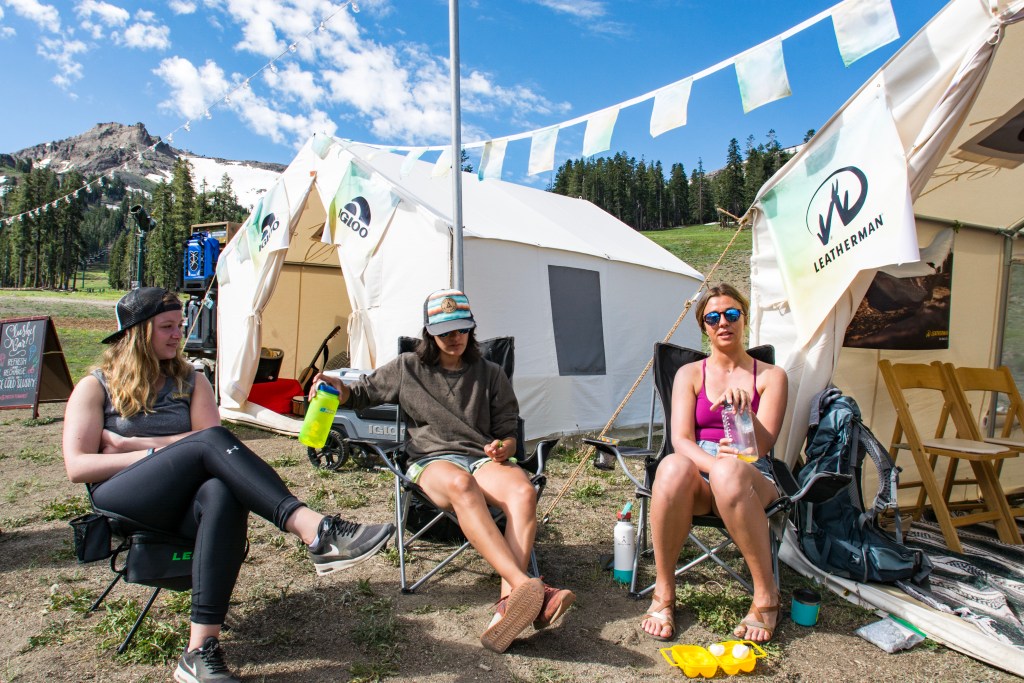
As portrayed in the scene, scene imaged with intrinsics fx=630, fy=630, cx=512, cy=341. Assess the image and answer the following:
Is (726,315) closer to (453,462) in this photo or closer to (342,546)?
(453,462)

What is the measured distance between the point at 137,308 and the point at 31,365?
17.4 ft

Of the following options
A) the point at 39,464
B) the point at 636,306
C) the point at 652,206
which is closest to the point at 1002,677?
the point at 636,306

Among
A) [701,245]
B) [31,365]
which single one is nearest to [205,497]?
[31,365]

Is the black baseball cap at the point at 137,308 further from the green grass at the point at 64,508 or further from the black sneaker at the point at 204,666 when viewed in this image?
the green grass at the point at 64,508

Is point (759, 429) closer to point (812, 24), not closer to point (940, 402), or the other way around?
point (812, 24)

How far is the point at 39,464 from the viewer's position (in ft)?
13.9

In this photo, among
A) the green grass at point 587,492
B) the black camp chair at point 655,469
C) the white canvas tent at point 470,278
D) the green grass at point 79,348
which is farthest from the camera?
the green grass at point 79,348

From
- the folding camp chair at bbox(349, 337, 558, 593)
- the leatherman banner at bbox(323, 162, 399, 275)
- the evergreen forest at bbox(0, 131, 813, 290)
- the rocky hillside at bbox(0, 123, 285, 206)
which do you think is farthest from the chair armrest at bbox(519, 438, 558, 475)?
the rocky hillside at bbox(0, 123, 285, 206)

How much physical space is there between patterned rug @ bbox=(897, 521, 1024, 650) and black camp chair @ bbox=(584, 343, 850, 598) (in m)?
0.53

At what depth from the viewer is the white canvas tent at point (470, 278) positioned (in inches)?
189

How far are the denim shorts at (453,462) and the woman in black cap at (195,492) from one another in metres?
0.63

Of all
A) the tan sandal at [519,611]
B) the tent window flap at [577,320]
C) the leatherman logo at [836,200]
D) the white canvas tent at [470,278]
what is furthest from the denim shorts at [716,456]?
the tent window flap at [577,320]

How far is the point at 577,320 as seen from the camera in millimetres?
5691

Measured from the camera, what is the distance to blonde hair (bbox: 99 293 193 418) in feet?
6.38
